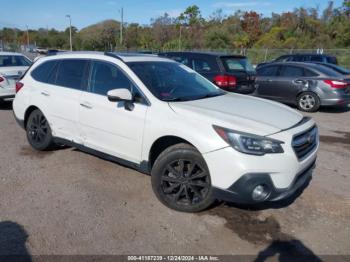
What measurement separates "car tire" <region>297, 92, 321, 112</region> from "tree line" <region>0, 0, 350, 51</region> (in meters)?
38.7

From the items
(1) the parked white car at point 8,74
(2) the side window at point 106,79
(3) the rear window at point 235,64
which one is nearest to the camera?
(2) the side window at point 106,79

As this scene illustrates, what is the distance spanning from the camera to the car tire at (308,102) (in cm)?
1034

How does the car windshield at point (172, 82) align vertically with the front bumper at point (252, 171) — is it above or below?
above

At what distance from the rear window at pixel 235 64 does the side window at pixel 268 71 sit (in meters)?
2.02

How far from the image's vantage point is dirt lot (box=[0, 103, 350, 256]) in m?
3.25

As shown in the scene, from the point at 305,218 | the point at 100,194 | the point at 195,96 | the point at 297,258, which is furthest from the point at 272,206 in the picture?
the point at 100,194

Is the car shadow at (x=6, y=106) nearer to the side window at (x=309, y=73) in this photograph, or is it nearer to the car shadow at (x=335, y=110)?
the side window at (x=309, y=73)

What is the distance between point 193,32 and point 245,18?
10.3 meters

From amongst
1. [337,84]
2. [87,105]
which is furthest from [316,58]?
[87,105]

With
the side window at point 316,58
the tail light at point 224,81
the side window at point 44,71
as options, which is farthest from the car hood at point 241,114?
the side window at point 316,58

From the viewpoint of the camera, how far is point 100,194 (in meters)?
4.30

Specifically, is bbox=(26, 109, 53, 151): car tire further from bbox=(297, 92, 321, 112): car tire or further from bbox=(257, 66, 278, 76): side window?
bbox=(257, 66, 278, 76): side window

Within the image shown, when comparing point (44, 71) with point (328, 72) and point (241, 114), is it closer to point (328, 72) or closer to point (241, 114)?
point (241, 114)

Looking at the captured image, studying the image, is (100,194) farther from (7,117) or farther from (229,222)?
(7,117)
